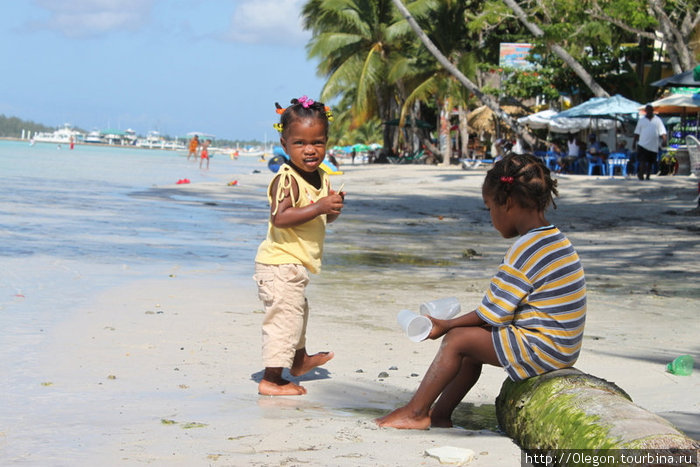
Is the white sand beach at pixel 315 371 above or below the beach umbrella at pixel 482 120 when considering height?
below

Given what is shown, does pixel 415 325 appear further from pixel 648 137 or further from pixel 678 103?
pixel 678 103

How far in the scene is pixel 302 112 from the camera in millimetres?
4273

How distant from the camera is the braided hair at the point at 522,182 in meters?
→ 3.45

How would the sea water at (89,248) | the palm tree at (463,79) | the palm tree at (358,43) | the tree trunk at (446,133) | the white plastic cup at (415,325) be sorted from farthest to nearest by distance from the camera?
the palm tree at (358,43)
the tree trunk at (446,133)
the palm tree at (463,79)
the sea water at (89,248)
the white plastic cup at (415,325)

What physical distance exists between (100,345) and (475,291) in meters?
3.17

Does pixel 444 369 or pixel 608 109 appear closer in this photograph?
pixel 444 369

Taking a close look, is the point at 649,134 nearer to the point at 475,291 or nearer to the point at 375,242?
the point at 375,242

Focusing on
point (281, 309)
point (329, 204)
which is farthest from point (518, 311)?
point (281, 309)

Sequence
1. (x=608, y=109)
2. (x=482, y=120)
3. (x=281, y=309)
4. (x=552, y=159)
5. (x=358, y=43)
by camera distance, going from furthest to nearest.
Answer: (x=482, y=120)
(x=358, y=43)
(x=552, y=159)
(x=608, y=109)
(x=281, y=309)

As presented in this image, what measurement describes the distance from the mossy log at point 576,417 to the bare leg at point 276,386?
3.35ft

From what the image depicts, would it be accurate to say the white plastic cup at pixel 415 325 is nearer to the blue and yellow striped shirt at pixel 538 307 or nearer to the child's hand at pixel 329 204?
the blue and yellow striped shirt at pixel 538 307

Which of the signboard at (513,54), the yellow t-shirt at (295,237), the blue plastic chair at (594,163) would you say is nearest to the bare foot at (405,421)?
the yellow t-shirt at (295,237)

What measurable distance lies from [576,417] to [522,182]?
0.96m

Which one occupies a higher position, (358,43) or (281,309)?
(358,43)
